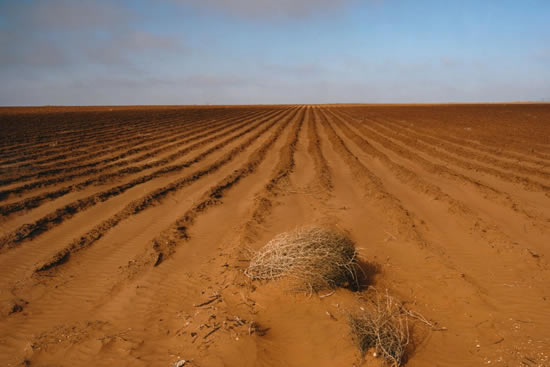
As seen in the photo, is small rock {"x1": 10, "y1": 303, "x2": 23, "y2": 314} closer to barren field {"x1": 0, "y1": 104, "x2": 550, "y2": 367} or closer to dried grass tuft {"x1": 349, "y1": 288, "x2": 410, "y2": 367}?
barren field {"x1": 0, "y1": 104, "x2": 550, "y2": 367}

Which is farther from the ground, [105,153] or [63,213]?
[105,153]

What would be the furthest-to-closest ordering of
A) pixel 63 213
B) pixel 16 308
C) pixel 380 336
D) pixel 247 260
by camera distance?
pixel 63 213 → pixel 247 260 → pixel 16 308 → pixel 380 336

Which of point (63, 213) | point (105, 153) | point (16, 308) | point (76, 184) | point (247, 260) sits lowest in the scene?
point (16, 308)

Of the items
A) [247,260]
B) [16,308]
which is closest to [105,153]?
[16,308]

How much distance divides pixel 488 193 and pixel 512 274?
388 centimetres

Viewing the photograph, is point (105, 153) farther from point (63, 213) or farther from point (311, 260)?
point (311, 260)

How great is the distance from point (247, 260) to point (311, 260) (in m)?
1.25

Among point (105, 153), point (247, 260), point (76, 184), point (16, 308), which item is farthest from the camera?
point (105, 153)

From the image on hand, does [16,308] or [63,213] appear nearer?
[16,308]

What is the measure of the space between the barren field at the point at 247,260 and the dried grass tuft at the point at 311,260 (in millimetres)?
142

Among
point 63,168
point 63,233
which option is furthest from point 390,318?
point 63,168

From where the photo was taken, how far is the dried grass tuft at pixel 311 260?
3.58 meters

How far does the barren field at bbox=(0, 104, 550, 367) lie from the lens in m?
3.10

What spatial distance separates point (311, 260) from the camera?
358 centimetres
